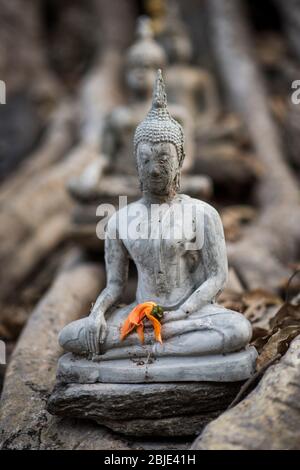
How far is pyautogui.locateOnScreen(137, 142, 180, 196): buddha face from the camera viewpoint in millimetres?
2848

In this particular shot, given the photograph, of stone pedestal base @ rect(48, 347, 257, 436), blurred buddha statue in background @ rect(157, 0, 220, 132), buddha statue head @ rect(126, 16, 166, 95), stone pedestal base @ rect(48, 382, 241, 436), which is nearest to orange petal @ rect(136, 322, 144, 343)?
stone pedestal base @ rect(48, 347, 257, 436)

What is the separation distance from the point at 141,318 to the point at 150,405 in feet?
1.31

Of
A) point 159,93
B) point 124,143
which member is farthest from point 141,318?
point 124,143

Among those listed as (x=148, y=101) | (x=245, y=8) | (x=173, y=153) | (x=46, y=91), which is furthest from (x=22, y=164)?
(x=173, y=153)

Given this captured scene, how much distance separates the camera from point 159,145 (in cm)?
284

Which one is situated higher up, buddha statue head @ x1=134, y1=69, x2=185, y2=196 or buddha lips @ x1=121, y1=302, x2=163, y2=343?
buddha statue head @ x1=134, y1=69, x2=185, y2=196

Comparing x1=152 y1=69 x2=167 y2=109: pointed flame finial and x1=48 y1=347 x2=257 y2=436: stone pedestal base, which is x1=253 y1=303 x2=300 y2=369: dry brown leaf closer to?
x1=48 y1=347 x2=257 y2=436: stone pedestal base

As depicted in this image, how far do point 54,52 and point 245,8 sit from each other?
10.8ft

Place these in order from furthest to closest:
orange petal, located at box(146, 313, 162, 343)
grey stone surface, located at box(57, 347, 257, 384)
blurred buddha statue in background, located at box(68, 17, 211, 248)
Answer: blurred buddha statue in background, located at box(68, 17, 211, 248) < orange petal, located at box(146, 313, 162, 343) < grey stone surface, located at box(57, 347, 257, 384)

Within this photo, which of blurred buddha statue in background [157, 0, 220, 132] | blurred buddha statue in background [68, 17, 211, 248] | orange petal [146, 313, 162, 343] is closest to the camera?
orange petal [146, 313, 162, 343]

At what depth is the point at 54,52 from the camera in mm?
9891

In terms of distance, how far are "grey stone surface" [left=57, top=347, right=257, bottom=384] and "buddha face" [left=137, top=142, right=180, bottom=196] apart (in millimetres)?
836

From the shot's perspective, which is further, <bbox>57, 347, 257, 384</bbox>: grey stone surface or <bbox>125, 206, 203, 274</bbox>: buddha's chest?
<bbox>125, 206, 203, 274</bbox>: buddha's chest

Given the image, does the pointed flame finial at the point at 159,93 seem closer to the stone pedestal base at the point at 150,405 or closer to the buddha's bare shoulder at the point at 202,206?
the buddha's bare shoulder at the point at 202,206
